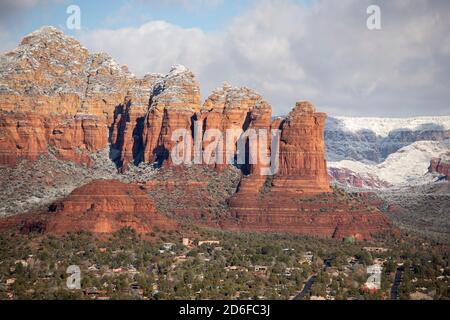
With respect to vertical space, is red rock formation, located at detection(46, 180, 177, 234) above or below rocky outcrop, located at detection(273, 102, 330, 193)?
below

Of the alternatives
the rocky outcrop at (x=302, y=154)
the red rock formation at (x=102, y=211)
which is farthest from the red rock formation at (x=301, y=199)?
the red rock formation at (x=102, y=211)

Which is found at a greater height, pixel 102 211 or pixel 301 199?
pixel 301 199

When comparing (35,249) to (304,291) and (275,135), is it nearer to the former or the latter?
(304,291)

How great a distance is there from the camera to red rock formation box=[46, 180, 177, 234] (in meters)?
166

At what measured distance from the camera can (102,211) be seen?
554 feet

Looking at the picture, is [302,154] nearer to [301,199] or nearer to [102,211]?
[301,199]

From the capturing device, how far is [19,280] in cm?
14400

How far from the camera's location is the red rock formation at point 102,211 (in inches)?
6535

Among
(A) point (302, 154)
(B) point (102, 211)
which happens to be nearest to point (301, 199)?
(A) point (302, 154)

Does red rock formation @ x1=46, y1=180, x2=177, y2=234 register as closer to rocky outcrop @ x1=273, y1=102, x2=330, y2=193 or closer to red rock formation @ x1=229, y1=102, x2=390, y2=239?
red rock formation @ x1=229, y1=102, x2=390, y2=239

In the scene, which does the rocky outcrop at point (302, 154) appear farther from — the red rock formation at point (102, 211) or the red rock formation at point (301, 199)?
the red rock formation at point (102, 211)

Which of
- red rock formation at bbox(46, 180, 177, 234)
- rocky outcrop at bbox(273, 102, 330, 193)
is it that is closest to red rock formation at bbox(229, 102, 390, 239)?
rocky outcrop at bbox(273, 102, 330, 193)
